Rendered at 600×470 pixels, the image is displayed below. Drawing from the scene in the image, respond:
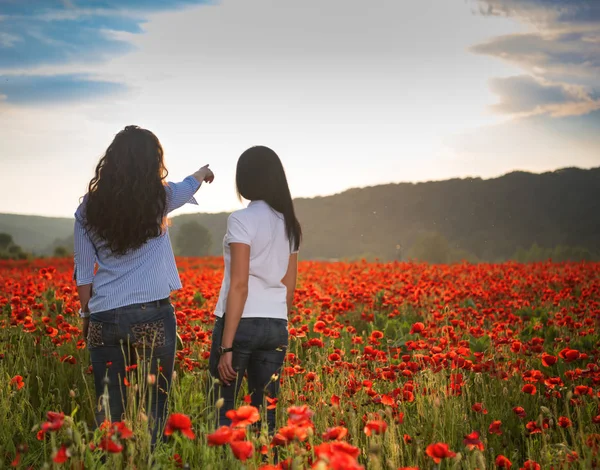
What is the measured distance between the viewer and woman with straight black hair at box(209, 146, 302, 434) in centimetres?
316

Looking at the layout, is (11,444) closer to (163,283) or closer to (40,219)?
(163,283)

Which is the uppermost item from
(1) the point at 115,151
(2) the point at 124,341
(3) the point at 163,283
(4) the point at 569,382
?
(1) the point at 115,151

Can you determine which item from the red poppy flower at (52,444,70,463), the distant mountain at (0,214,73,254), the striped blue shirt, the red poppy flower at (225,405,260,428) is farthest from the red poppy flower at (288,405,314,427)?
the distant mountain at (0,214,73,254)

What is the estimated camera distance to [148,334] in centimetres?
330

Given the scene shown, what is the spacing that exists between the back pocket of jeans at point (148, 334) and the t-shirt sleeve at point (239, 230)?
2.24 feet

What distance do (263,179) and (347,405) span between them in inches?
70.5

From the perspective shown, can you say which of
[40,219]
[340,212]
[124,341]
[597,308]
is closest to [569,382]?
[597,308]

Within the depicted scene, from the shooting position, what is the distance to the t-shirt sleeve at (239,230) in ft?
10.3

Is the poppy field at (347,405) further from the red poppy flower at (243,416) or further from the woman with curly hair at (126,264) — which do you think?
the woman with curly hair at (126,264)

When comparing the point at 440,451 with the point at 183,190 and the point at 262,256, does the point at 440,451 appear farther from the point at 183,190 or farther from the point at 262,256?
the point at 183,190

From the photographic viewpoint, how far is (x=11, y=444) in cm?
374

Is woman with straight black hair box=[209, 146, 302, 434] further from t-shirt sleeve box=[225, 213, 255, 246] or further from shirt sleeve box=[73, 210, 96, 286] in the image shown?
shirt sleeve box=[73, 210, 96, 286]

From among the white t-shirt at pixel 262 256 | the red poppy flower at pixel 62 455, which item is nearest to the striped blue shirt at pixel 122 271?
the white t-shirt at pixel 262 256

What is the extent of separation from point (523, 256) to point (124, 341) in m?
28.2
